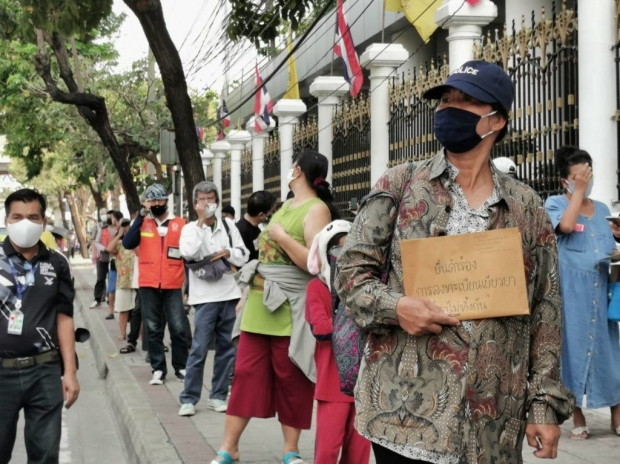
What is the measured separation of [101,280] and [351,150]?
7.73 m

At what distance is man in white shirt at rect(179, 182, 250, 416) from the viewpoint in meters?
8.34

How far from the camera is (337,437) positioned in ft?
17.5

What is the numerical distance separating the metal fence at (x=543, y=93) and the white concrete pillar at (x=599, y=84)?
0.30 metres

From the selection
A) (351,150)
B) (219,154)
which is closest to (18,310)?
(351,150)

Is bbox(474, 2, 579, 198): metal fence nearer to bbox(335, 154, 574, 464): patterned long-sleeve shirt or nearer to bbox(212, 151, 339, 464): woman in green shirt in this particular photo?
bbox(212, 151, 339, 464): woman in green shirt

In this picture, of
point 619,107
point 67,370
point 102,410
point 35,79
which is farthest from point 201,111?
point 67,370

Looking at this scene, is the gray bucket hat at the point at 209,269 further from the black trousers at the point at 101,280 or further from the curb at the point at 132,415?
the black trousers at the point at 101,280

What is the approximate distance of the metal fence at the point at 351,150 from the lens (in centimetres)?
1352

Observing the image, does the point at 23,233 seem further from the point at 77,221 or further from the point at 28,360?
the point at 77,221

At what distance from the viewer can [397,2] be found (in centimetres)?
1238

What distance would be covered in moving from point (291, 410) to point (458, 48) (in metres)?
4.77

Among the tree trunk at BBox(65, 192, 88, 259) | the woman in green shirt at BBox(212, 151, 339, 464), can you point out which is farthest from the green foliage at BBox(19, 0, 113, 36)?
the tree trunk at BBox(65, 192, 88, 259)

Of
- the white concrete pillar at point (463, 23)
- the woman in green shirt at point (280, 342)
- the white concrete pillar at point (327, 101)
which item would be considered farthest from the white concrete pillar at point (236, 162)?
the woman in green shirt at point (280, 342)

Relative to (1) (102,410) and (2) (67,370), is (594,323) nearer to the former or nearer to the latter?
(2) (67,370)
